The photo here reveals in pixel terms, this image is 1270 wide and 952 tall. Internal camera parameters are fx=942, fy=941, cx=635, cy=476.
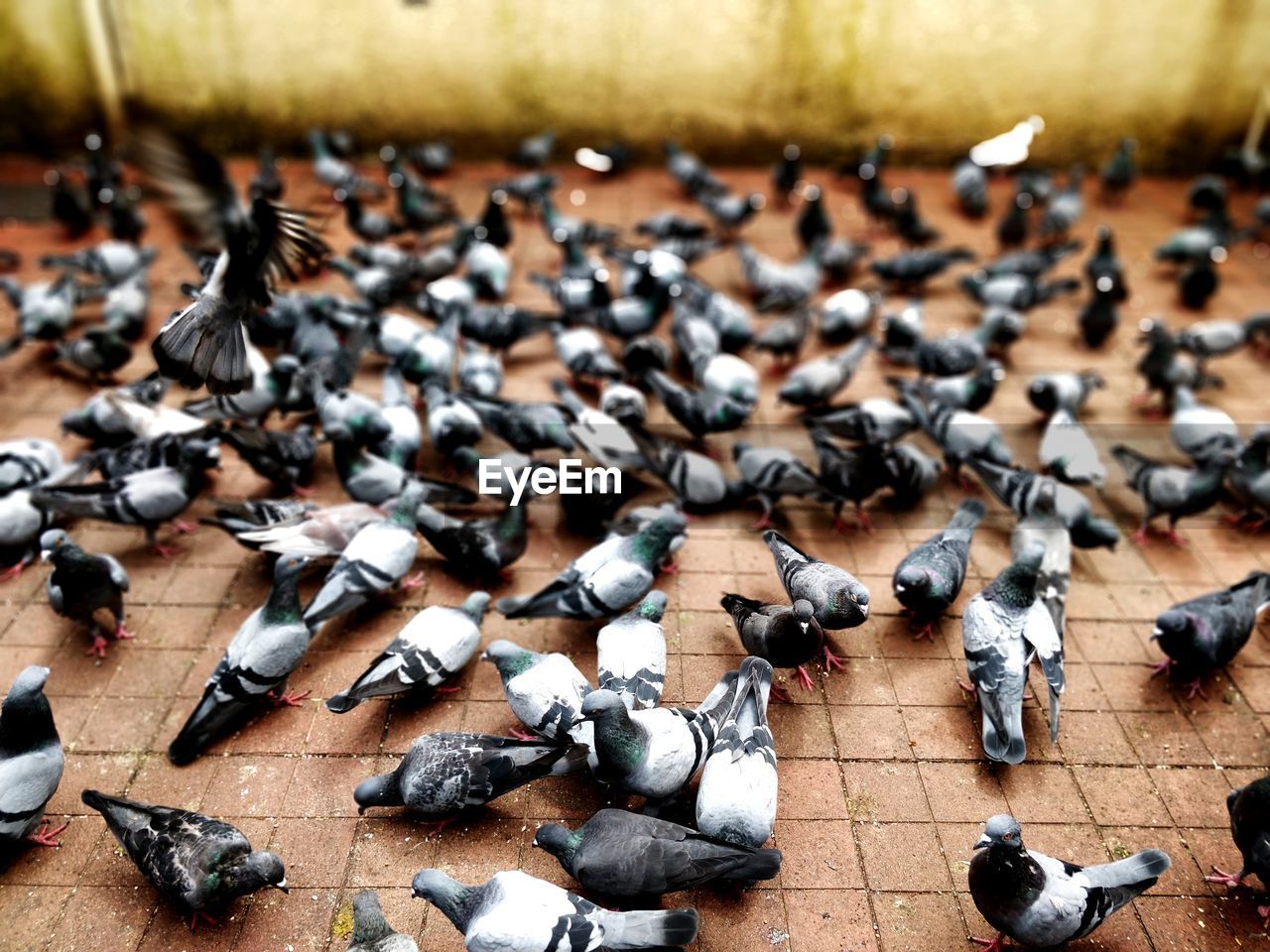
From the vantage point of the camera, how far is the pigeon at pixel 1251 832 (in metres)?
3.87

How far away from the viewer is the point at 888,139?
11.1 metres

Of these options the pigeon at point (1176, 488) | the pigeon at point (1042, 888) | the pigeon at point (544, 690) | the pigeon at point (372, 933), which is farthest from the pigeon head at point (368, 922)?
the pigeon at point (1176, 488)

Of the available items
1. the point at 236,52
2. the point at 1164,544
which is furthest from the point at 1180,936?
the point at 236,52

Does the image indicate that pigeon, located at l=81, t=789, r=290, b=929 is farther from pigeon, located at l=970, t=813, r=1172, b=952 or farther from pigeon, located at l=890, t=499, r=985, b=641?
pigeon, located at l=890, t=499, r=985, b=641

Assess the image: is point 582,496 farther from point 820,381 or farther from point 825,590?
point 820,381

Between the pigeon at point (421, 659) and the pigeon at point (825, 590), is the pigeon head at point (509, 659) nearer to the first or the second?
the pigeon at point (421, 659)

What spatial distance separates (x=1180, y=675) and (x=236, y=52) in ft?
36.4

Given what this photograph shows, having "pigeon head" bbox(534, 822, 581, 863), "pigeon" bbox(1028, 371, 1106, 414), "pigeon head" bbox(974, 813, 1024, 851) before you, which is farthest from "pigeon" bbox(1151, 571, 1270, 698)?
"pigeon head" bbox(534, 822, 581, 863)

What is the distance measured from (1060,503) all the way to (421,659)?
12.7ft

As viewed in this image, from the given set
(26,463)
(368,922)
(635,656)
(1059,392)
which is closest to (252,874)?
(368,922)

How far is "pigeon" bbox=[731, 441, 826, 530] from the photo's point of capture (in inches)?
230

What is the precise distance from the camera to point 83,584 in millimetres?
4871

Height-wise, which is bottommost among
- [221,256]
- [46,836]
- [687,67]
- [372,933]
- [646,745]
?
[46,836]

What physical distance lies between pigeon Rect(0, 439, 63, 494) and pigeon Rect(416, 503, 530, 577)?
95.0 inches
